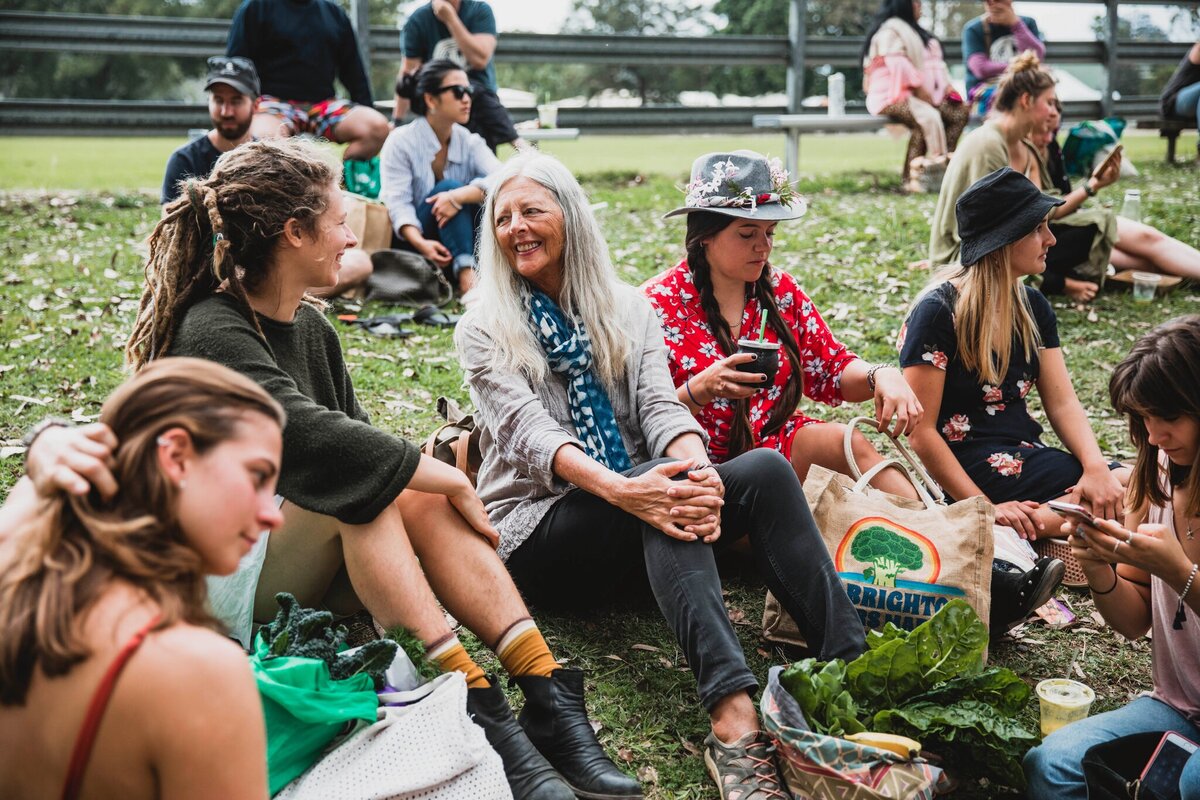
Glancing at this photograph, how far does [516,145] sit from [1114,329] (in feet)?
13.9

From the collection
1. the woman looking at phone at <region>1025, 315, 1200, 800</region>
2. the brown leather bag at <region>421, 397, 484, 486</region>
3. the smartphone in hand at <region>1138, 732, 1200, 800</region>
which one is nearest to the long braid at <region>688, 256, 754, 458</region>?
the brown leather bag at <region>421, 397, 484, 486</region>

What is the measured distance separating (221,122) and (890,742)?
563cm

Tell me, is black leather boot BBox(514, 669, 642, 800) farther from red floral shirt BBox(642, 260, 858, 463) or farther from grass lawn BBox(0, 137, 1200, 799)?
red floral shirt BBox(642, 260, 858, 463)

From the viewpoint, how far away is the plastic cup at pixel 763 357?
330cm

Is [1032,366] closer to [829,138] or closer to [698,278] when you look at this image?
[698,278]

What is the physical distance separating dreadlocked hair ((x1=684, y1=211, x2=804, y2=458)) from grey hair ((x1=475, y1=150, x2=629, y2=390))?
0.49 metres

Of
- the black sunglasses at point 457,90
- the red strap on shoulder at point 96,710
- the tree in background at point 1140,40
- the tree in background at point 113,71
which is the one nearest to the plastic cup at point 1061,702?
the red strap on shoulder at point 96,710

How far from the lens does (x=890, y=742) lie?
8.12 ft

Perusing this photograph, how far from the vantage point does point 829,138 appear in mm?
24578

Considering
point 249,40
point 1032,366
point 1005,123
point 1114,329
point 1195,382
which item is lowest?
point 1114,329

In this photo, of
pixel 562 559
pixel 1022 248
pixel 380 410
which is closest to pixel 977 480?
pixel 1022 248

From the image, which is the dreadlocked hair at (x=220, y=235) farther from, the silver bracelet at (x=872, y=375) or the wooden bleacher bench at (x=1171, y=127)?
the wooden bleacher bench at (x=1171, y=127)

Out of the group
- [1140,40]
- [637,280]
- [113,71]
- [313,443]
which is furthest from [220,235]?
[113,71]

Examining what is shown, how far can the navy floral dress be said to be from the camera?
3826 mm
